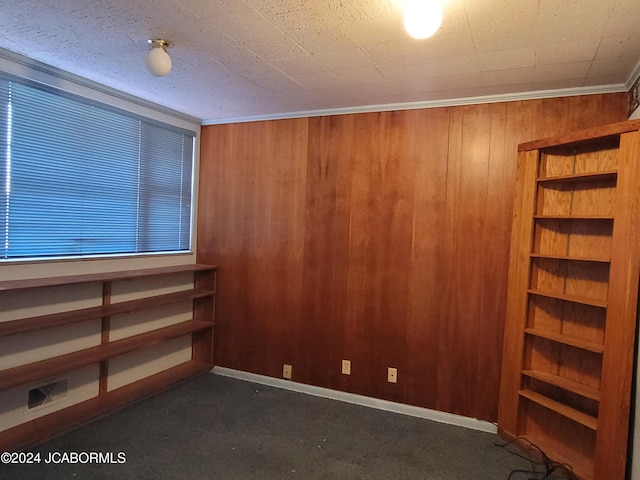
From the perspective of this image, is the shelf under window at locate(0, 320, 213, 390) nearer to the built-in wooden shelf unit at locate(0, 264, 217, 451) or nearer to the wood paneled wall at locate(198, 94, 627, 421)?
the built-in wooden shelf unit at locate(0, 264, 217, 451)

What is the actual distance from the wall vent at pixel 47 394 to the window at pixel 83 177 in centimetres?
89

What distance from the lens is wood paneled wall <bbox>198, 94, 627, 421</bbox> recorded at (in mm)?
2861

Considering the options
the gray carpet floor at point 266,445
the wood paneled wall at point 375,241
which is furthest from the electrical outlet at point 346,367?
the gray carpet floor at point 266,445

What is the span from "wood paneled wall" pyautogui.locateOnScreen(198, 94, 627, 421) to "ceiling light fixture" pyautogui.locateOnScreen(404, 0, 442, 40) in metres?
1.39

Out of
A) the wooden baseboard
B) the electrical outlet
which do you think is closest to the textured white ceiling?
the electrical outlet

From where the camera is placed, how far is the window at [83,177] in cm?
251

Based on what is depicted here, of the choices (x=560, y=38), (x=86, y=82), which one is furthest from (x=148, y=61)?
(x=560, y=38)

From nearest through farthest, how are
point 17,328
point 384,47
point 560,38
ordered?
point 560,38
point 384,47
point 17,328

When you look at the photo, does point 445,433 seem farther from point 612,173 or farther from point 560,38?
point 560,38

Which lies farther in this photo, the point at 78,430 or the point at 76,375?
the point at 76,375

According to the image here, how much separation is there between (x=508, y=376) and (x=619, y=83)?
6.56 feet

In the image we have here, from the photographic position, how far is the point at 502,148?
9.27ft

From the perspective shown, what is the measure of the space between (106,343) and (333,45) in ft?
8.70

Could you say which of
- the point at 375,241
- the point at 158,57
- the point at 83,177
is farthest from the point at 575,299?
the point at 83,177
